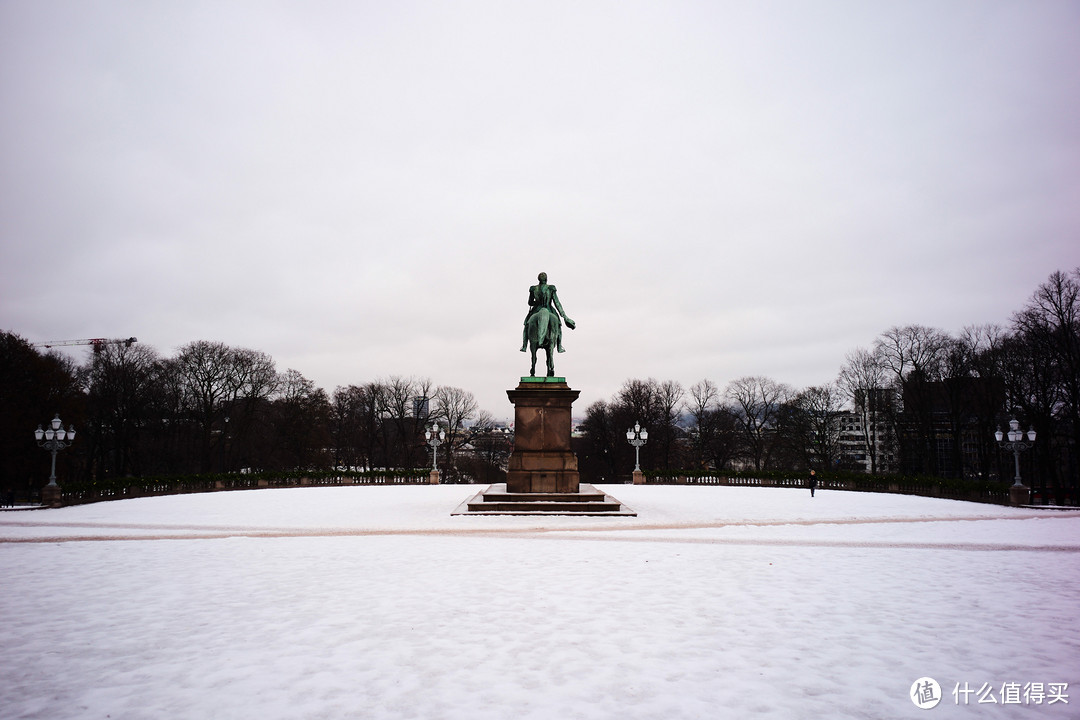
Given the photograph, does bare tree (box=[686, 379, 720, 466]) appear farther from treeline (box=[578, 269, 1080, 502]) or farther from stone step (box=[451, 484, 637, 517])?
stone step (box=[451, 484, 637, 517])

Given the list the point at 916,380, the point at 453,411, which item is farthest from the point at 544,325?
the point at 453,411

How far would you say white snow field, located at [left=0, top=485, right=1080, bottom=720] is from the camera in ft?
14.3

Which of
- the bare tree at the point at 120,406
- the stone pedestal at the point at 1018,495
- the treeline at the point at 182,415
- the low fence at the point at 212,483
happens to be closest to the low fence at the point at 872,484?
the stone pedestal at the point at 1018,495

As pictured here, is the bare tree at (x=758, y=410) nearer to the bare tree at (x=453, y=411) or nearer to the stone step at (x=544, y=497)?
the bare tree at (x=453, y=411)

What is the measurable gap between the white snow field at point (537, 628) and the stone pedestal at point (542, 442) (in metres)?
5.85

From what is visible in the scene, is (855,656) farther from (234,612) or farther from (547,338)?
(547,338)

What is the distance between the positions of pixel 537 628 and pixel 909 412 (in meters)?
44.4

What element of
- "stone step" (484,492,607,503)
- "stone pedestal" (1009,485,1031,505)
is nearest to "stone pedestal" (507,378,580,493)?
"stone step" (484,492,607,503)

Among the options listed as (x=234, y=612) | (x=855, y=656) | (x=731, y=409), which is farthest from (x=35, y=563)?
(x=731, y=409)

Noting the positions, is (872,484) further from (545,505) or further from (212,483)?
(212,483)

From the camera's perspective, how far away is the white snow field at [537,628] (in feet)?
14.3

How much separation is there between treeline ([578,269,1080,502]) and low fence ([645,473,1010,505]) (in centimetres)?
401

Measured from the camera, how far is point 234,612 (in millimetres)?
6656

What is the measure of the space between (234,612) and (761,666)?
5.49 m
